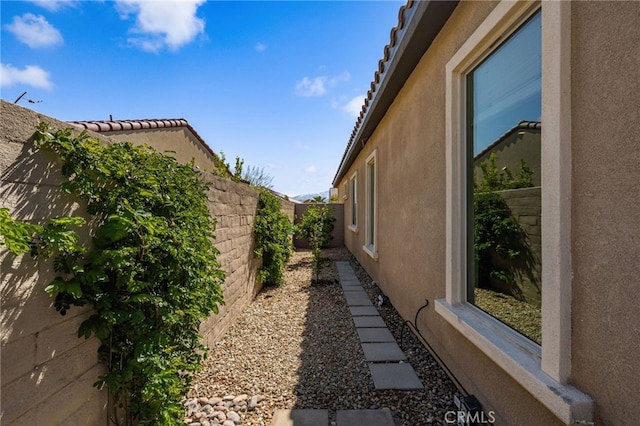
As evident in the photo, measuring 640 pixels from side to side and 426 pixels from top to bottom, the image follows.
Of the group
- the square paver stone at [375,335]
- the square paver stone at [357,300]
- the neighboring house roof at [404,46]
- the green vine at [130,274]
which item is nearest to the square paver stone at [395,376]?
the square paver stone at [375,335]

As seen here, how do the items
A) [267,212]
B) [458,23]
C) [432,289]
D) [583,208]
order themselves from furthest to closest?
[267,212] < [432,289] < [458,23] < [583,208]

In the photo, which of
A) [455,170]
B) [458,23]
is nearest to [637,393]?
[455,170]

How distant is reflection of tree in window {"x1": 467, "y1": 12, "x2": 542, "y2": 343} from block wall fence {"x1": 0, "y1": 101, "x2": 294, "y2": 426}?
122 inches

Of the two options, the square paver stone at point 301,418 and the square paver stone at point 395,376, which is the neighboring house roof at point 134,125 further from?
the square paver stone at point 395,376

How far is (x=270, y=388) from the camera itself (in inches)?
127

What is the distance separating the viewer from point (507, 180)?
254 cm

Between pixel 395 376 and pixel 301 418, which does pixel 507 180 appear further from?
pixel 301 418

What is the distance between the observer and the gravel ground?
114 inches

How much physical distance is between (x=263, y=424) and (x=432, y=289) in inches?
95.1

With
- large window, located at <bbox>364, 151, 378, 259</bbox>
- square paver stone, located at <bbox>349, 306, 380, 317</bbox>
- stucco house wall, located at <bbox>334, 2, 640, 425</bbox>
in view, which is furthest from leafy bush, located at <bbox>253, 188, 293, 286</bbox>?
stucco house wall, located at <bbox>334, 2, 640, 425</bbox>

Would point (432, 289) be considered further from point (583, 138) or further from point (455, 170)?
point (583, 138)

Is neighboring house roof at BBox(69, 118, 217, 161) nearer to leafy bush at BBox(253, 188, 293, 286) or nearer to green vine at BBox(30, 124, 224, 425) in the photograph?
leafy bush at BBox(253, 188, 293, 286)

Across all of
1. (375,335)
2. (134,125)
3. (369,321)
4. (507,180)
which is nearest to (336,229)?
(134,125)

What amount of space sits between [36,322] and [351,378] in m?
2.91
